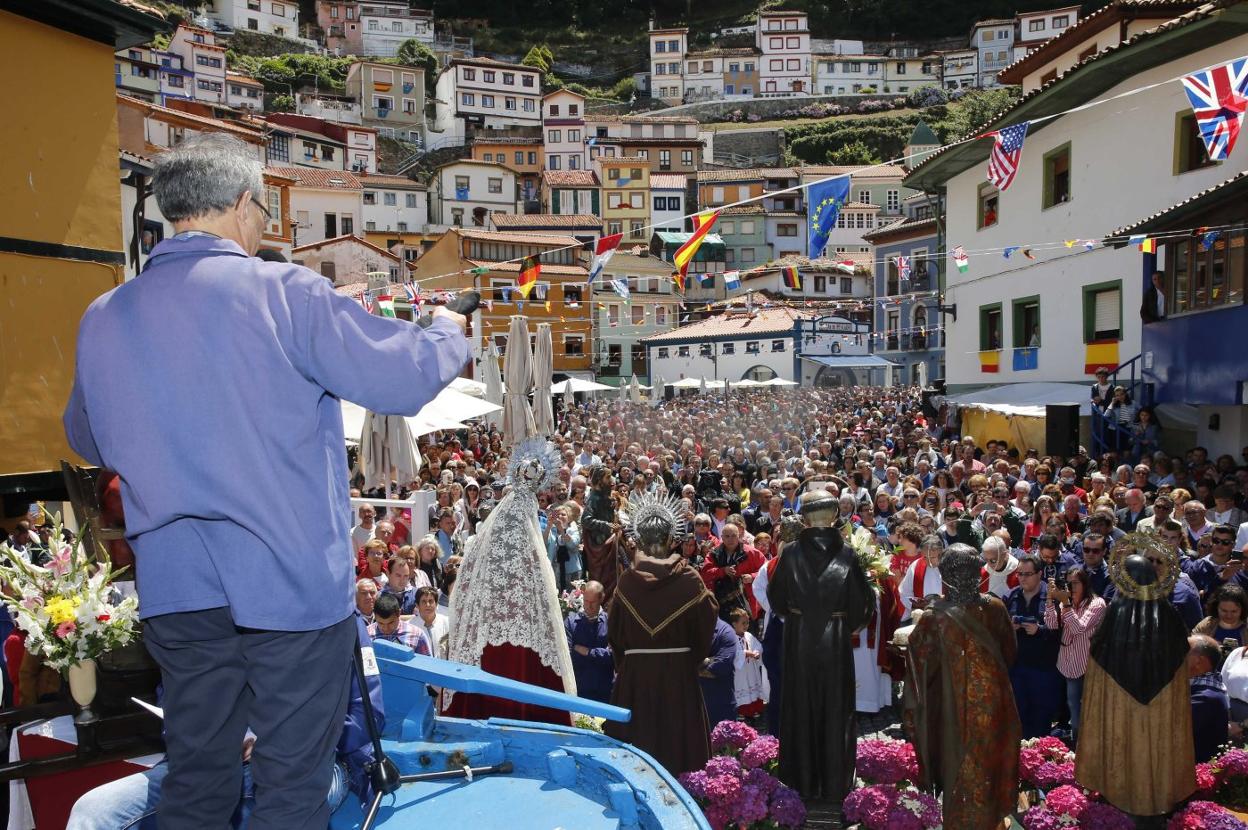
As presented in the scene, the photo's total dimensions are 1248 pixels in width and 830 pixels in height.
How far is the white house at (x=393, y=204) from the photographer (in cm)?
6144

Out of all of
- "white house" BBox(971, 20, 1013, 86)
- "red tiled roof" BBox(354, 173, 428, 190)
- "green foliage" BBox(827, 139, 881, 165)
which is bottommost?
"red tiled roof" BBox(354, 173, 428, 190)

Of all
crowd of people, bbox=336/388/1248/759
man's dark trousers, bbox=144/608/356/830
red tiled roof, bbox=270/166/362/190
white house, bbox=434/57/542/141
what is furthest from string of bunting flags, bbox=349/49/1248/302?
white house, bbox=434/57/542/141

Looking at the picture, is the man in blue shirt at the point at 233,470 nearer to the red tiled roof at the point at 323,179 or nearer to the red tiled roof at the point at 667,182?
the red tiled roof at the point at 323,179

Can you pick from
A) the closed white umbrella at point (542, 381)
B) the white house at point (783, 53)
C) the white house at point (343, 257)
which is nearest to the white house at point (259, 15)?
the white house at point (343, 257)

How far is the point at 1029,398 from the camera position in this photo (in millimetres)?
20484

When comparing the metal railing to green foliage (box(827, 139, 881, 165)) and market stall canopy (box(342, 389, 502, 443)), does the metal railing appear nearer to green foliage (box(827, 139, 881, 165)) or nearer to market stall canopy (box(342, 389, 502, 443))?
market stall canopy (box(342, 389, 502, 443))

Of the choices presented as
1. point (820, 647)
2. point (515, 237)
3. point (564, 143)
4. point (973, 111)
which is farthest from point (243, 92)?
point (820, 647)

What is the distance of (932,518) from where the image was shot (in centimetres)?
1073

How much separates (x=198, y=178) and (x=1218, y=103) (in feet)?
36.4

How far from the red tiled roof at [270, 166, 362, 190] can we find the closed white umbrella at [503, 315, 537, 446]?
1857 inches

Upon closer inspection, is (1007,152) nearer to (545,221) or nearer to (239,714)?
(239,714)

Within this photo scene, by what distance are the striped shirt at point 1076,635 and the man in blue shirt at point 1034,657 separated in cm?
10

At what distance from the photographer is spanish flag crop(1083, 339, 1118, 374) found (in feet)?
67.1

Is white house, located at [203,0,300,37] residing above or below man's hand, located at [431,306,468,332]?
above
